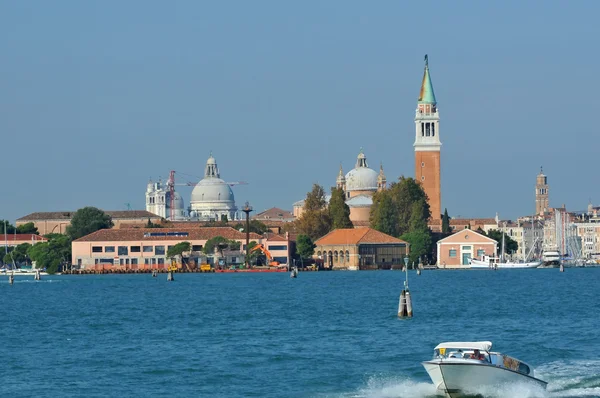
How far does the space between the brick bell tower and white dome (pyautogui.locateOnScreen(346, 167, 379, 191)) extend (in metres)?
21.1

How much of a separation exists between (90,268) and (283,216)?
6541 centimetres

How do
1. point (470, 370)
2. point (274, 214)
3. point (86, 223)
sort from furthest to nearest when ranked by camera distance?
point (274, 214), point (86, 223), point (470, 370)

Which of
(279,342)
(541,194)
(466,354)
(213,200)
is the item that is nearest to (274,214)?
(213,200)

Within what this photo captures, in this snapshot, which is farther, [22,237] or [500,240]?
[22,237]

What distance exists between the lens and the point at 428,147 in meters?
126

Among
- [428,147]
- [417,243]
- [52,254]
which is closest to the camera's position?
[417,243]

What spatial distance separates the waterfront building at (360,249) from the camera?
10525 centimetres

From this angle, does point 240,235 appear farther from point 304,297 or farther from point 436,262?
point 304,297

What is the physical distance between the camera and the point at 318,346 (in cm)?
3297

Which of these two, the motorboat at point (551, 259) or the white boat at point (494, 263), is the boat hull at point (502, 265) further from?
the motorboat at point (551, 259)

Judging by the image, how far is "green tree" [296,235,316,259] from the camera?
104938 mm

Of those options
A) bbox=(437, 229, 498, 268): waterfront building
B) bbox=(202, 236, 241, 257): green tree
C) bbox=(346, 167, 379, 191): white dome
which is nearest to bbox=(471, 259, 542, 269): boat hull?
bbox=(437, 229, 498, 268): waterfront building

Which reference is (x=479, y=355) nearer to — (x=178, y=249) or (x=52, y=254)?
(x=178, y=249)

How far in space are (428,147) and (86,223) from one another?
102 feet
